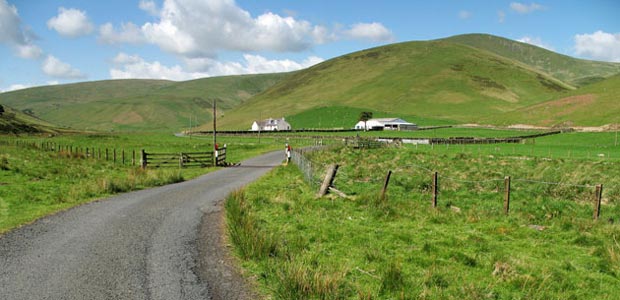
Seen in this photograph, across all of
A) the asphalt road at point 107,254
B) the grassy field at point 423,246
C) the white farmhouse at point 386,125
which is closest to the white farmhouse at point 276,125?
the white farmhouse at point 386,125

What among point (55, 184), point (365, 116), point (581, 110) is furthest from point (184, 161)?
point (365, 116)

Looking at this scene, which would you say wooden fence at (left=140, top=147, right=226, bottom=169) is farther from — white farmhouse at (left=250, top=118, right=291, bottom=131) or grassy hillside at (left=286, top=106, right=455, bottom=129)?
white farmhouse at (left=250, top=118, right=291, bottom=131)

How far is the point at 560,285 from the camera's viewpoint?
949 cm

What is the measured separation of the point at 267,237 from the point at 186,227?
12.7 ft

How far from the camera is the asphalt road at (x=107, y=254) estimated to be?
9.30m

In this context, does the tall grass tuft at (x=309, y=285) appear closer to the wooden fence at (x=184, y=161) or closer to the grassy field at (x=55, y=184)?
the grassy field at (x=55, y=184)

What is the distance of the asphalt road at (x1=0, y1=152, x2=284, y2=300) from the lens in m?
9.30

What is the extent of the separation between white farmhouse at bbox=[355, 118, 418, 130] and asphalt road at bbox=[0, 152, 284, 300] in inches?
5208

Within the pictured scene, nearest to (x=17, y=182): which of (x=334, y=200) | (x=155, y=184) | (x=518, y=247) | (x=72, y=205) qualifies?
(x=155, y=184)

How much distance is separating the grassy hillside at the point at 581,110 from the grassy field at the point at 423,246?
97.6 m

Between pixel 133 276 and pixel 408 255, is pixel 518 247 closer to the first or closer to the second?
pixel 408 255

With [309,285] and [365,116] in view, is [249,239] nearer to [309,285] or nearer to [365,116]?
[309,285]

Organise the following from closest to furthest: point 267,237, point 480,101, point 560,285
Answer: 1. point 560,285
2. point 267,237
3. point 480,101

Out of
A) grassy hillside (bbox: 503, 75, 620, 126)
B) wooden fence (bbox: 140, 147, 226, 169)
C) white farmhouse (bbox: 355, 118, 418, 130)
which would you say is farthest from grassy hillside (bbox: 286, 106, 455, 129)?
wooden fence (bbox: 140, 147, 226, 169)
